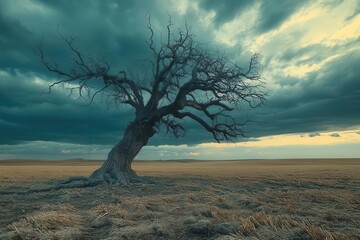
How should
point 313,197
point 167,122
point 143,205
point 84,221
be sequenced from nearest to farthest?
point 84,221, point 143,205, point 313,197, point 167,122

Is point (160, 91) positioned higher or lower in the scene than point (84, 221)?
higher

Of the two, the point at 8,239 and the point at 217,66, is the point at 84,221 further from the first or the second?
the point at 217,66

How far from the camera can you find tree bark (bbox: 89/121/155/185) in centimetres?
2436

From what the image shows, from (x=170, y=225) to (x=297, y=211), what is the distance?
427cm

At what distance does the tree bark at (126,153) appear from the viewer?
24.4 metres

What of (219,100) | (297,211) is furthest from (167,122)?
(297,211)

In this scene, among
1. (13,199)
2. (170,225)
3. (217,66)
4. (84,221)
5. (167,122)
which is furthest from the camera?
(167,122)

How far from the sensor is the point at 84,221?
403 inches

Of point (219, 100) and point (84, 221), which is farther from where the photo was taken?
point (219, 100)

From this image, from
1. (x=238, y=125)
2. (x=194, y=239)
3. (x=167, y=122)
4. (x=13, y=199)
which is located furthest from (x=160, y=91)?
(x=194, y=239)

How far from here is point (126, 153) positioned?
2508 centimetres

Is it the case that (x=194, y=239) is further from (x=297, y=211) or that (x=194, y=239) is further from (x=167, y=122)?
(x=167, y=122)

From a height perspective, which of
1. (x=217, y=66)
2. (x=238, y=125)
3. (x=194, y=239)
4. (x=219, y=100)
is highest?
(x=217, y=66)

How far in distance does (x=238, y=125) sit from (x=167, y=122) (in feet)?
17.4
